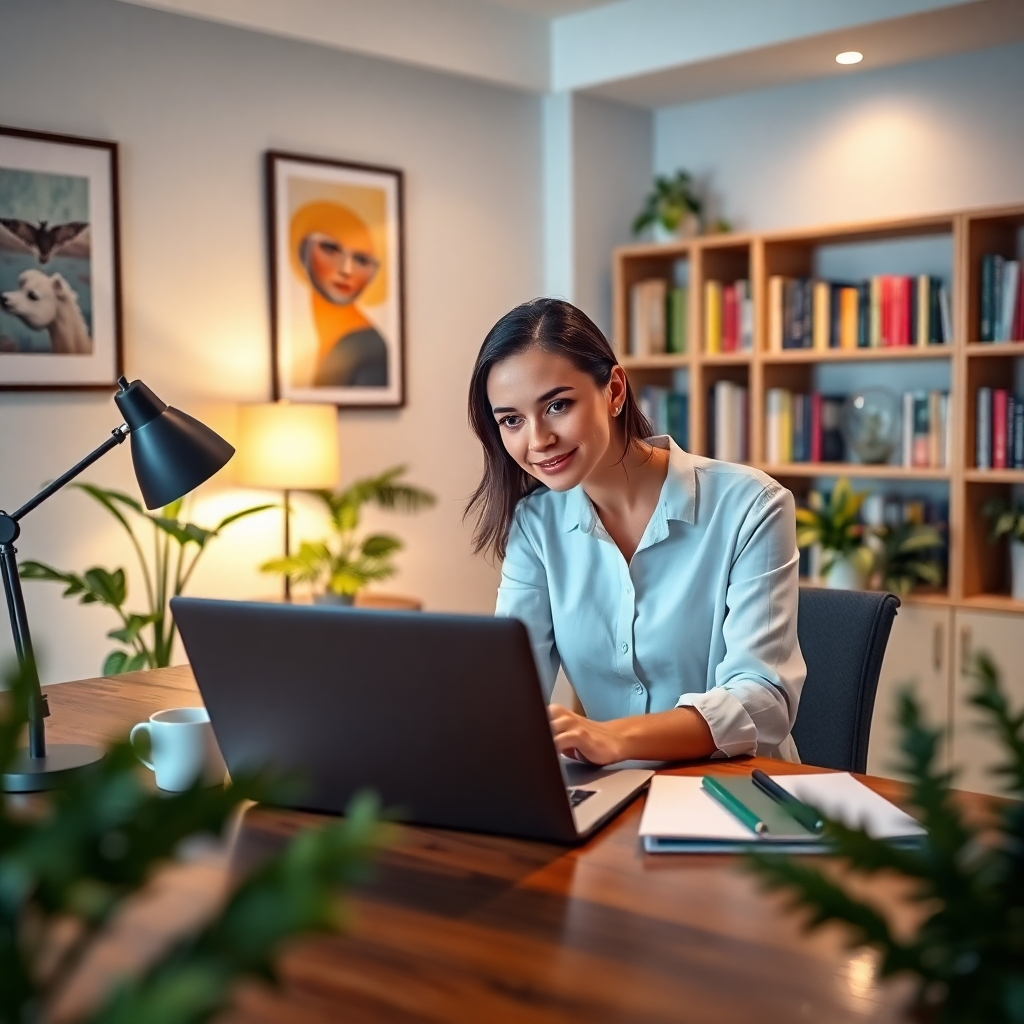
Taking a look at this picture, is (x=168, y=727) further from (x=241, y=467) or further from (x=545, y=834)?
(x=241, y=467)

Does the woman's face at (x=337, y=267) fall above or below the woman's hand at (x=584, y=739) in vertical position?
above

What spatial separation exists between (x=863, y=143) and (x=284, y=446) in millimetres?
2308

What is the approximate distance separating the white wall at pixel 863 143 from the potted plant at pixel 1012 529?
102 cm

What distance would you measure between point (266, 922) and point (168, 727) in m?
1.11

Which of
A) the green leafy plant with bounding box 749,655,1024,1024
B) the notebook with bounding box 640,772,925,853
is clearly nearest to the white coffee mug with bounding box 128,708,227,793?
the notebook with bounding box 640,772,925,853

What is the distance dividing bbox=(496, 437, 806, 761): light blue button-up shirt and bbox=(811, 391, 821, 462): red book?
2.59m

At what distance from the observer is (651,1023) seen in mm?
869

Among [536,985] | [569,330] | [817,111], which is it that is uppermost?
[817,111]

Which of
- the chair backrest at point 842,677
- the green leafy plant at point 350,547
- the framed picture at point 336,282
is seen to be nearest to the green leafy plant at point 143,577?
the green leafy plant at point 350,547

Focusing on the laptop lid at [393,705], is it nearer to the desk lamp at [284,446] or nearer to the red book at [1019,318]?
the desk lamp at [284,446]

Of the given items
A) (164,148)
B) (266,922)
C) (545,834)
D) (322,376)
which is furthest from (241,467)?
(266,922)

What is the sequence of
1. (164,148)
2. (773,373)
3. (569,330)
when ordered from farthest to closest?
(773,373)
(164,148)
(569,330)

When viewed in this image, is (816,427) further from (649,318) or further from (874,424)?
(649,318)

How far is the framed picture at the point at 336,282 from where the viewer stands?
14.0 ft
